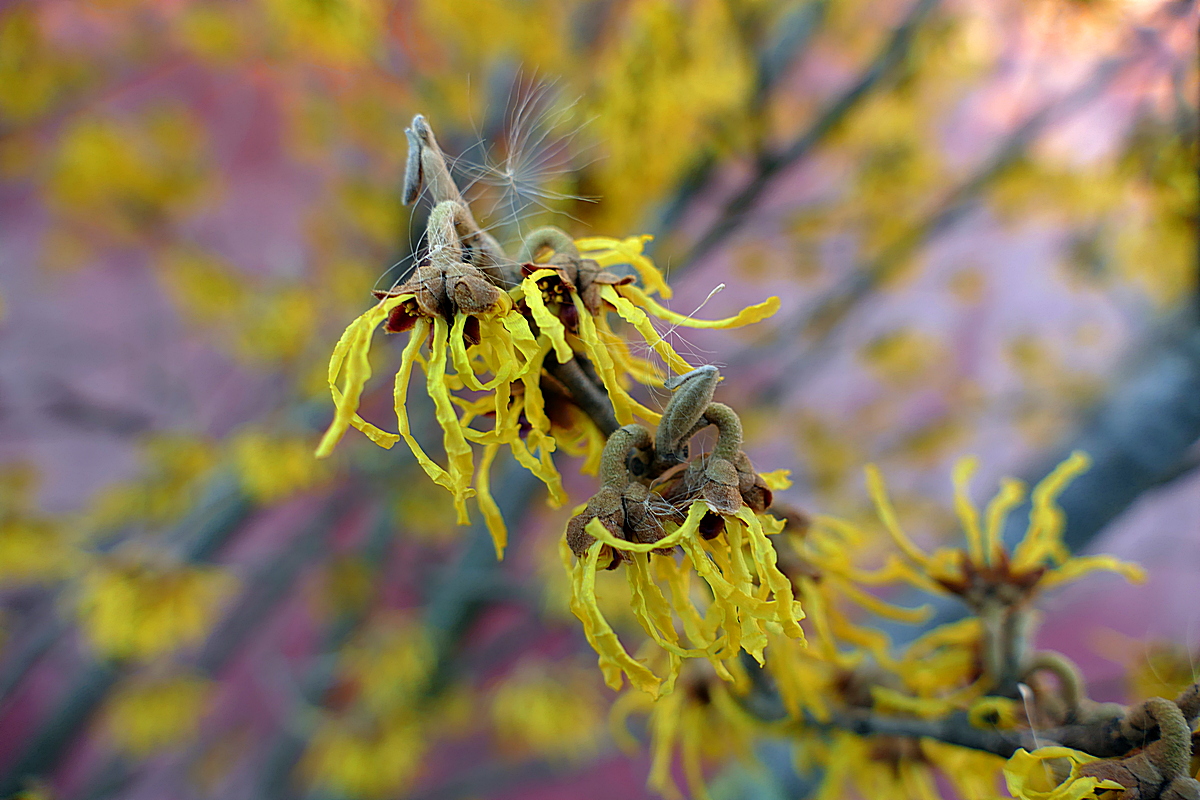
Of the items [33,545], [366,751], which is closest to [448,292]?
[366,751]

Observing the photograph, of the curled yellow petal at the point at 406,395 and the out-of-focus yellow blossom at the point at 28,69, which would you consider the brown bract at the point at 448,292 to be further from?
the out-of-focus yellow blossom at the point at 28,69

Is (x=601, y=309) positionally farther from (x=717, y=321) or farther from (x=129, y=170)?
(x=129, y=170)

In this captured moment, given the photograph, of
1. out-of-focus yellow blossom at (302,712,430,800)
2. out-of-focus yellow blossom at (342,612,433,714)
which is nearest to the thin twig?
out-of-focus yellow blossom at (342,612,433,714)

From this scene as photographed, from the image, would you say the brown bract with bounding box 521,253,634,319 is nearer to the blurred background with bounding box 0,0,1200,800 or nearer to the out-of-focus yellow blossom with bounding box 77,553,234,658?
the blurred background with bounding box 0,0,1200,800

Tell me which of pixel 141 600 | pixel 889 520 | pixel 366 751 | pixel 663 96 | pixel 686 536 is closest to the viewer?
pixel 686 536

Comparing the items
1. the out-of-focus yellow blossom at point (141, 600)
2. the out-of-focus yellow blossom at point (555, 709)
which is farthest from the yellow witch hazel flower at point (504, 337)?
the out-of-focus yellow blossom at point (555, 709)

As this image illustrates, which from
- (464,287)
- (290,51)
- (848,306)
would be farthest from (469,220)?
(290,51)
